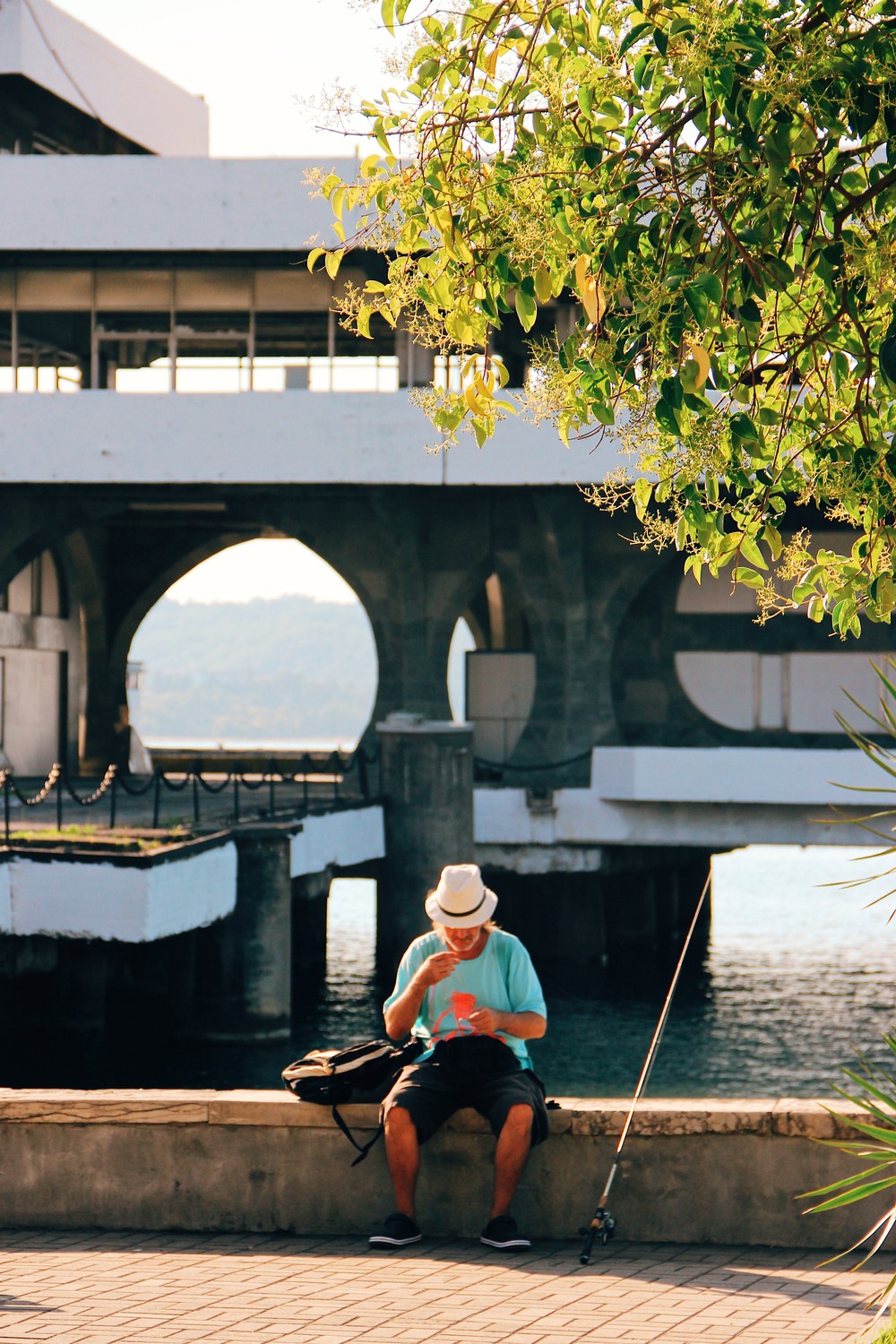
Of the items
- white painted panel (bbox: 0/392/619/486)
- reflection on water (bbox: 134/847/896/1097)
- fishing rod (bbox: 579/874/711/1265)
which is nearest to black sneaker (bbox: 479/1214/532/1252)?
fishing rod (bbox: 579/874/711/1265)

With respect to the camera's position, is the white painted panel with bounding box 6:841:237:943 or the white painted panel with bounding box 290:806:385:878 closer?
the white painted panel with bounding box 6:841:237:943

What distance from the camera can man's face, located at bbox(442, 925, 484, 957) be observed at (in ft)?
25.8

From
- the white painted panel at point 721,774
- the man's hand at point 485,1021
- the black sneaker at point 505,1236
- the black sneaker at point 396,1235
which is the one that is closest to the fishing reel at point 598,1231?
the black sneaker at point 505,1236

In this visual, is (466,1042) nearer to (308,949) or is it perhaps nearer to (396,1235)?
(396,1235)

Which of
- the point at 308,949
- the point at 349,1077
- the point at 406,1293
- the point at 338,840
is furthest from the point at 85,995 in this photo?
the point at 406,1293

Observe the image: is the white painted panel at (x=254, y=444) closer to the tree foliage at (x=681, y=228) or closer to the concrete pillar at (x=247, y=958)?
the concrete pillar at (x=247, y=958)

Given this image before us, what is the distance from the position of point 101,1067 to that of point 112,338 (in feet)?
47.8

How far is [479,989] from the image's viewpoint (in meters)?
7.91

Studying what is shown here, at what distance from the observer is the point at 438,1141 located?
775 centimetres

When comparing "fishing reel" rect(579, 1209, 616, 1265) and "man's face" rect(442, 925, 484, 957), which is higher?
"man's face" rect(442, 925, 484, 957)

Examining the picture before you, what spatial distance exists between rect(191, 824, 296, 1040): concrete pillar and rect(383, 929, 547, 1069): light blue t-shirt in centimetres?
1486

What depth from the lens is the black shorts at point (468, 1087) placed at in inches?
299

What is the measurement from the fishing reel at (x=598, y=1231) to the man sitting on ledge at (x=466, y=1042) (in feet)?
0.92

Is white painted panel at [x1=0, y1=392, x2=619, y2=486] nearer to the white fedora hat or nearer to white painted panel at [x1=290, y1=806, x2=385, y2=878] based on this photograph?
white painted panel at [x1=290, y1=806, x2=385, y2=878]
